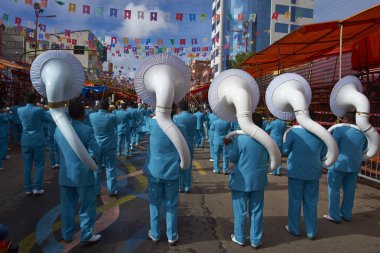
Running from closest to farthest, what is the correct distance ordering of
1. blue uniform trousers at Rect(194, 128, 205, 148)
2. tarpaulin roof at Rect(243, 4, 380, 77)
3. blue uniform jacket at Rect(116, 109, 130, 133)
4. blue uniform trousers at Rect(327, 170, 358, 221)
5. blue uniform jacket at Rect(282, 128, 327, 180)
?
blue uniform jacket at Rect(282, 128, 327, 180) → blue uniform trousers at Rect(327, 170, 358, 221) → tarpaulin roof at Rect(243, 4, 380, 77) → blue uniform jacket at Rect(116, 109, 130, 133) → blue uniform trousers at Rect(194, 128, 205, 148)

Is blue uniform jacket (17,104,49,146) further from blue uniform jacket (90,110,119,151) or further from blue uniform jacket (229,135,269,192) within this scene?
blue uniform jacket (229,135,269,192)

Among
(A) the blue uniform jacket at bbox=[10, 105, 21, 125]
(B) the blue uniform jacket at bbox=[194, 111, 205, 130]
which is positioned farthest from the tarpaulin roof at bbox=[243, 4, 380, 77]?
(A) the blue uniform jacket at bbox=[10, 105, 21, 125]

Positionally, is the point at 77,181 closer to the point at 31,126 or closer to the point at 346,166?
the point at 31,126

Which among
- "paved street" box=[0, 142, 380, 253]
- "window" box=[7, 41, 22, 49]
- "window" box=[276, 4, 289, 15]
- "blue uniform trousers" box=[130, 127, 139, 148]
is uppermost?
"window" box=[276, 4, 289, 15]

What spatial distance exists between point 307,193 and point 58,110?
11.0 feet

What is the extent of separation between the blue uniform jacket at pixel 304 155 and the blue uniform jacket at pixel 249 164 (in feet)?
1.90

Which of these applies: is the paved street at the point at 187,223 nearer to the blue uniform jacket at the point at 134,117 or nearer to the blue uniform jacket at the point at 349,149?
the blue uniform jacket at the point at 349,149

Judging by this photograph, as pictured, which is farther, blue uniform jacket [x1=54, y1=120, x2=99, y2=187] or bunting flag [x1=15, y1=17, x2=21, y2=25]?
bunting flag [x1=15, y1=17, x2=21, y2=25]

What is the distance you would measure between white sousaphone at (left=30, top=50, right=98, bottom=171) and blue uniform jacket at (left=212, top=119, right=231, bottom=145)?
4.38 m

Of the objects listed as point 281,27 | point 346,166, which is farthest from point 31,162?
point 281,27

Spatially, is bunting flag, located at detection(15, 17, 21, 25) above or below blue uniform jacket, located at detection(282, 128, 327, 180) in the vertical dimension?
above

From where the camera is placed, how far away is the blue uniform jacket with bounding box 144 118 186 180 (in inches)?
143

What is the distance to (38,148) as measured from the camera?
5.41m

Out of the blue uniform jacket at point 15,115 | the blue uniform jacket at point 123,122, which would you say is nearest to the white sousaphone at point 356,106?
the blue uniform jacket at point 123,122
